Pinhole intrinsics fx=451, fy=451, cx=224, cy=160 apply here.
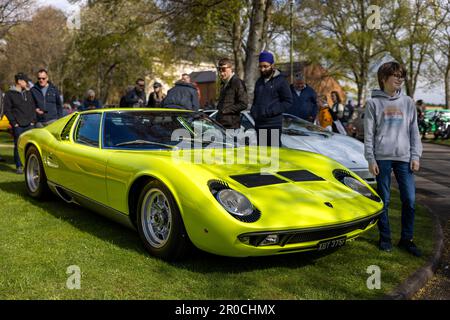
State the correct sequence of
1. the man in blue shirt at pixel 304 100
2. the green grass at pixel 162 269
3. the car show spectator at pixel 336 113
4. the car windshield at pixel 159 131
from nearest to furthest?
the green grass at pixel 162 269
the car windshield at pixel 159 131
the man in blue shirt at pixel 304 100
the car show spectator at pixel 336 113

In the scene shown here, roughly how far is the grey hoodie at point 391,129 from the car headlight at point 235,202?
1.43 metres

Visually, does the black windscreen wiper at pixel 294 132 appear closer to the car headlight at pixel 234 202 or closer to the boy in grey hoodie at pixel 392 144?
the boy in grey hoodie at pixel 392 144

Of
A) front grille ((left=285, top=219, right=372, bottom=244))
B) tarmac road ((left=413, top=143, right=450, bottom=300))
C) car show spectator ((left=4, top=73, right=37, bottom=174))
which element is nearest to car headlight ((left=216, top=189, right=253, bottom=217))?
front grille ((left=285, top=219, right=372, bottom=244))

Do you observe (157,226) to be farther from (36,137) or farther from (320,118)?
(320,118)

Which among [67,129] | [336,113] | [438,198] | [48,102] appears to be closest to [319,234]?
[67,129]

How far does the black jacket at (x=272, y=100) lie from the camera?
19.1 ft

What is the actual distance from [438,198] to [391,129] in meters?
2.97

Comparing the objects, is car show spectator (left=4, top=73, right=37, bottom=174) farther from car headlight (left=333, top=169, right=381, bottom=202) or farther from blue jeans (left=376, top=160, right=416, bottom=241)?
blue jeans (left=376, top=160, right=416, bottom=241)

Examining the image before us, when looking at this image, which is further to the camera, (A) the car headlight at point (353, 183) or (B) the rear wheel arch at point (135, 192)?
(A) the car headlight at point (353, 183)

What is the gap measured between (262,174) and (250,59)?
8.56 meters

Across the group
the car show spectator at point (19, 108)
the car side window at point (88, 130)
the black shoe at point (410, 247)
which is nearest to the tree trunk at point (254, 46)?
the car show spectator at point (19, 108)

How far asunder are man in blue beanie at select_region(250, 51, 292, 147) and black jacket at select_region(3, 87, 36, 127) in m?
4.55
